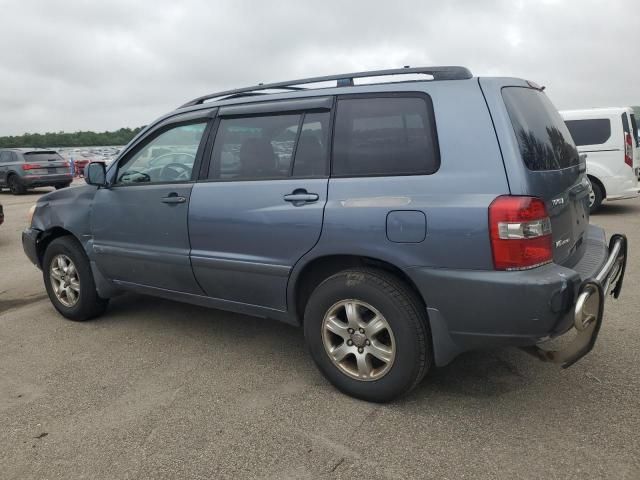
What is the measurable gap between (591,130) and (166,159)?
812 cm

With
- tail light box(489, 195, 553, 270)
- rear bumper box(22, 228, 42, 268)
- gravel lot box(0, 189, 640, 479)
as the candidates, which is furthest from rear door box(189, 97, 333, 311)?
rear bumper box(22, 228, 42, 268)

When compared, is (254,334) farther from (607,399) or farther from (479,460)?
(607,399)

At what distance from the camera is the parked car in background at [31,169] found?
17375 mm

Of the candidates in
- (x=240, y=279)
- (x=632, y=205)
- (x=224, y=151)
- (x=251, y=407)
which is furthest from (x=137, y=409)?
(x=632, y=205)

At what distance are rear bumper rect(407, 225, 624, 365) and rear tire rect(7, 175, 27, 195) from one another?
712 inches

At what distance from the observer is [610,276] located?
3.06m

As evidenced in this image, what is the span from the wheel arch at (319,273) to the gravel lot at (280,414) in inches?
19.5

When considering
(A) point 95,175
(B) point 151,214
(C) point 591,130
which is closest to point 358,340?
(B) point 151,214

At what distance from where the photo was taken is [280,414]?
2922 millimetres

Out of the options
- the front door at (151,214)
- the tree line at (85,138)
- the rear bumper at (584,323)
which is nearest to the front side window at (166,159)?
the front door at (151,214)

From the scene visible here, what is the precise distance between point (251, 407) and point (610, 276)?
7.12 feet

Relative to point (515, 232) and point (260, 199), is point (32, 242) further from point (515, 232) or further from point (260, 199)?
point (515, 232)

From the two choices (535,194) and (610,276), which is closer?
(535,194)

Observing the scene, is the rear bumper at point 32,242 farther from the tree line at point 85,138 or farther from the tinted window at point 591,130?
the tree line at point 85,138
